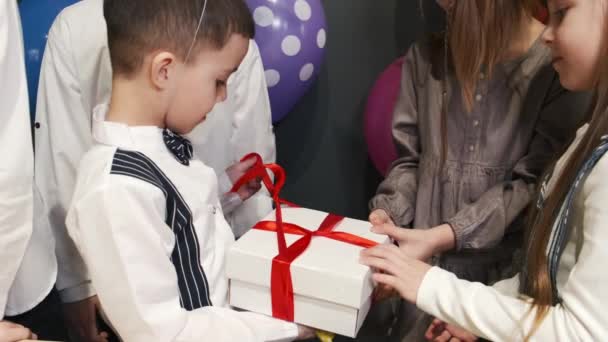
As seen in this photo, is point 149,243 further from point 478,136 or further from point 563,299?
point 478,136

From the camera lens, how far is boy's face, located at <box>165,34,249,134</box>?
0.86m

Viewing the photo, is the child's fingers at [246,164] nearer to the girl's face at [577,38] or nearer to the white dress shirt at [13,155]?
the white dress shirt at [13,155]

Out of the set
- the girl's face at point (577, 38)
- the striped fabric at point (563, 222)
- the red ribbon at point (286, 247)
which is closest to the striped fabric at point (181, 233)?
the red ribbon at point (286, 247)

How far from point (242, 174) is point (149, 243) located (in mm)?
421

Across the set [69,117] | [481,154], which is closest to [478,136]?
[481,154]

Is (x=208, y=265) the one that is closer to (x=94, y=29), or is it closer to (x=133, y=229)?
(x=133, y=229)

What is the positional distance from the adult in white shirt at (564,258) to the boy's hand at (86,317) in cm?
61

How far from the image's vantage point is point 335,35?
179 centimetres

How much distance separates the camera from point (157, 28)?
2.75ft

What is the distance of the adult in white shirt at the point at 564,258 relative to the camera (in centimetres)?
74

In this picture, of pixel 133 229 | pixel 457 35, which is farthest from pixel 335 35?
pixel 133 229

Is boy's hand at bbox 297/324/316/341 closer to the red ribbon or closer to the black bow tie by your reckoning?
the red ribbon

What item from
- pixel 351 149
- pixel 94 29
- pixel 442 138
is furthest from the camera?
pixel 351 149

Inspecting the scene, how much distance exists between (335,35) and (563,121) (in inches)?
34.6
